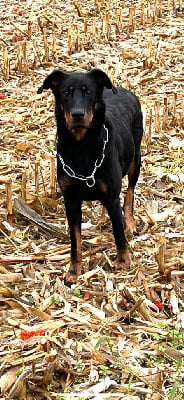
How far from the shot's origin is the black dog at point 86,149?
441 cm

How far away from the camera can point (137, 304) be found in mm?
4203

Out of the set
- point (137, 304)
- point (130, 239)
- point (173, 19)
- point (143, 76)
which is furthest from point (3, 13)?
point (137, 304)

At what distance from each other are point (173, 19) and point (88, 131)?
8.34 meters

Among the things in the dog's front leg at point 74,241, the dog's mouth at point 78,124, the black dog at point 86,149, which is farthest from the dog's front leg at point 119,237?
the dog's mouth at point 78,124

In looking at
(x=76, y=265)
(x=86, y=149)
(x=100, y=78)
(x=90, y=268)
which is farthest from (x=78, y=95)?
(x=90, y=268)

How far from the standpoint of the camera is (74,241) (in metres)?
4.86

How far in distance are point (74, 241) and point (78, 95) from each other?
1146mm

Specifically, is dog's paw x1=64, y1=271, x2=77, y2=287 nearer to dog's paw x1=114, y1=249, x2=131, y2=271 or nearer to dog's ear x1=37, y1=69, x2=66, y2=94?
dog's paw x1=114, y1=249, x2=131, y2=271

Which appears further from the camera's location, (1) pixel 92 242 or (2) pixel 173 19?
(2) pixel 173 19

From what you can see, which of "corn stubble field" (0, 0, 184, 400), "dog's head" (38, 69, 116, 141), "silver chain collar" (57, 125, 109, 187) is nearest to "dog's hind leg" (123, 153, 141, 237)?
"corn stubble field" (0, 0, 184, 400)

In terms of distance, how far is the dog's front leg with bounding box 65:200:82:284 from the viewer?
4848mm

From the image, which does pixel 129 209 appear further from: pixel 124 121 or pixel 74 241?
pixel 74 241

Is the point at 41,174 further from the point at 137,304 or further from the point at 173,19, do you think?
the point at 173,19

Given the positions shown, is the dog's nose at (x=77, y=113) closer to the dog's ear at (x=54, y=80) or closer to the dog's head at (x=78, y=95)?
the dog's head at (x=78, y=95)
